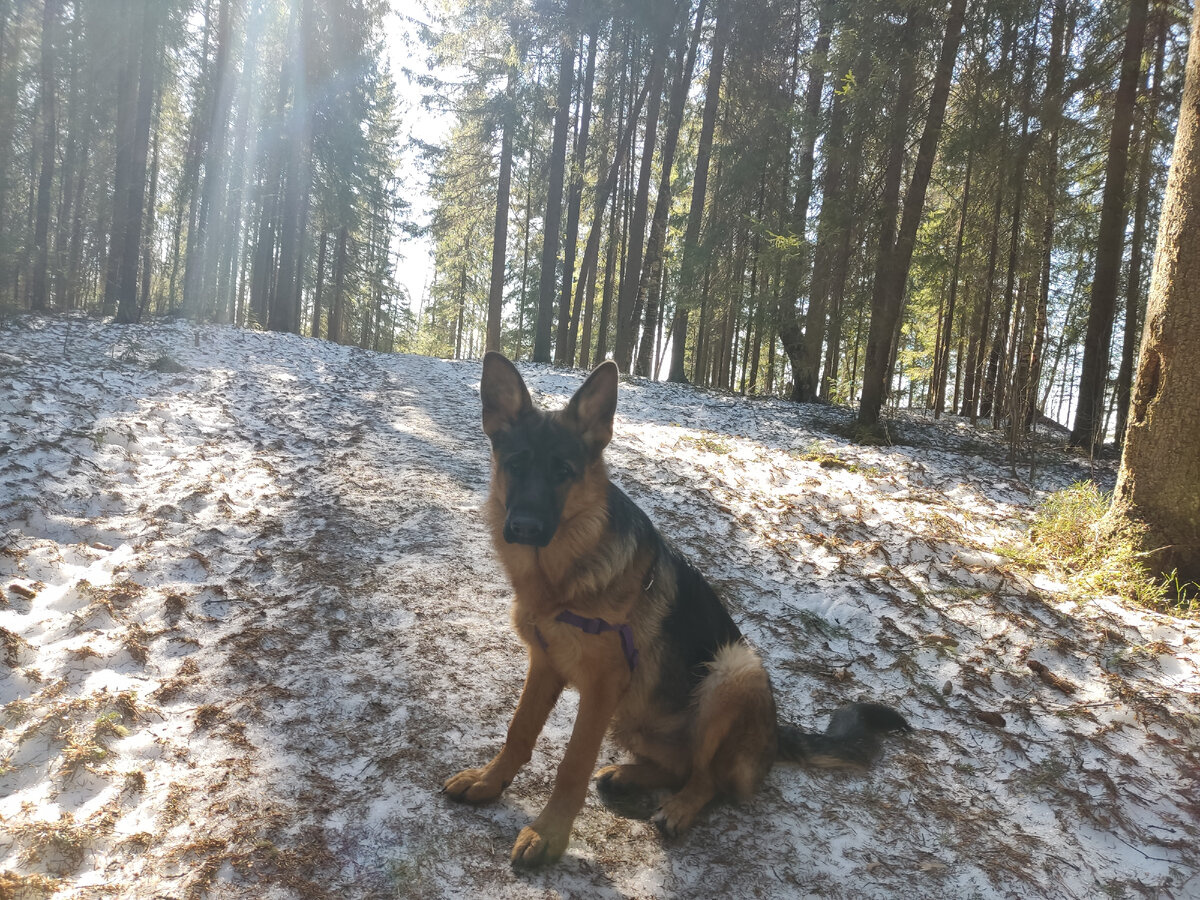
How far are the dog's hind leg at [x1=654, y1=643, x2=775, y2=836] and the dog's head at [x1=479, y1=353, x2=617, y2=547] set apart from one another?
4.00 ft

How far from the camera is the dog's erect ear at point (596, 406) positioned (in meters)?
3.47

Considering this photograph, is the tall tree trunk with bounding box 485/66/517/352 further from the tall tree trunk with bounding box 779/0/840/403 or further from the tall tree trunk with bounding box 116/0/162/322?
the tall tree trunk with bounding box 779/0/840/403

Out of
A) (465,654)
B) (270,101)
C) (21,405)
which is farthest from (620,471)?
(270,101)

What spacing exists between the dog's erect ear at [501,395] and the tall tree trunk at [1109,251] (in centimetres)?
1250

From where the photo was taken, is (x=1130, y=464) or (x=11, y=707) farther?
(x=1130, y=464)

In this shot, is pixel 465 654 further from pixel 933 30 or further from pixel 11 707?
pixel 933 30

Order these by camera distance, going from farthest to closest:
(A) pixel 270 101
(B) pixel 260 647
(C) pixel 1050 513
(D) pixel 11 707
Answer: (A) pixel 270 101, (C) pixel 1050 513, (B) pixel 260 647, (D) pixel 11 707

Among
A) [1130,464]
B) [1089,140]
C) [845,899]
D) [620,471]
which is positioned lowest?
[845,899]

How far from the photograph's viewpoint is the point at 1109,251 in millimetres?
12109

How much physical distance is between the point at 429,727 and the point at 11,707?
7.01 ft

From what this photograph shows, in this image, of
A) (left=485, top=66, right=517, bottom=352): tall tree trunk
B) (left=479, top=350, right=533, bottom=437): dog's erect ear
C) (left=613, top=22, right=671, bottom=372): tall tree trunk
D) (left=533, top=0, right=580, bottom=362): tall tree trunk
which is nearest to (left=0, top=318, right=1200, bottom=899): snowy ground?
(left=479, top=350, right=533, bottom=437): dog's erect ear

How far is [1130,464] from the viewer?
5.75 m

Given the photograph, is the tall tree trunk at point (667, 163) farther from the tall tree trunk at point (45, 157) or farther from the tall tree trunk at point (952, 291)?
the tall tree trunk at point (45, 157)

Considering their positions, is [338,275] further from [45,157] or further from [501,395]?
[501,395]
